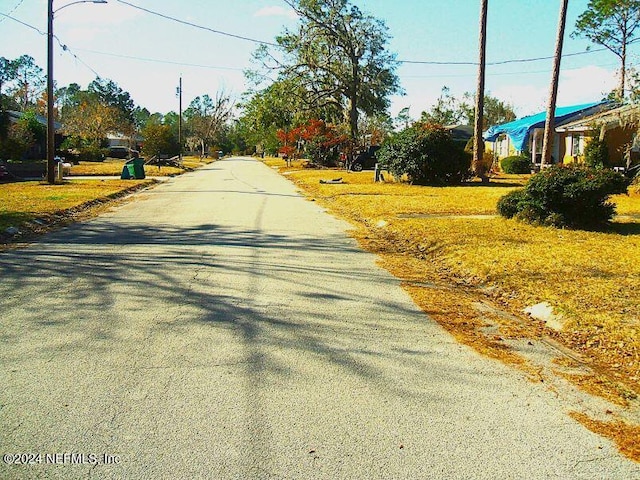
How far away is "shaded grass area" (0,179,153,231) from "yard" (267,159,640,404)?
7634 mm

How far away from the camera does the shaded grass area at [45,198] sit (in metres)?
14.6

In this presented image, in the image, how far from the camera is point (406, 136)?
2594 centimetres

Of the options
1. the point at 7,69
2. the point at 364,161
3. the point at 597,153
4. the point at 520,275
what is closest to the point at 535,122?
A: the point at 597,153

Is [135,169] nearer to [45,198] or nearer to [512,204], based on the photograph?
[45,198]

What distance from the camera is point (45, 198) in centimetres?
1939

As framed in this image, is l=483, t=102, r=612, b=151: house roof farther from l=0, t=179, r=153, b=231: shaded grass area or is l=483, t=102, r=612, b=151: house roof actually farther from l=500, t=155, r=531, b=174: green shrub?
l=0, t=179, r=153, b=231: shaded grass area

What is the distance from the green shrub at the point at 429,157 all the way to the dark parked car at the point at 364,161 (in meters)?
16.8

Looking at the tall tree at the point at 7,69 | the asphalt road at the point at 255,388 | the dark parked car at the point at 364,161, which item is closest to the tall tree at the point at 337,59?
the dark parked car at the point at 364,161

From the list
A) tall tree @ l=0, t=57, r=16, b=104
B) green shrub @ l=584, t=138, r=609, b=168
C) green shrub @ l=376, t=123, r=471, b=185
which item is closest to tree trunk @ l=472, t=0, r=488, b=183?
green shrub @ l=376, t=123, r=471, b=185

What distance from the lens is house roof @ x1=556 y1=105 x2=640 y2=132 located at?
1995 cm

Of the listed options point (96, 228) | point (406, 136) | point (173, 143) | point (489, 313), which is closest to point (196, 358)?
point (489, 313)

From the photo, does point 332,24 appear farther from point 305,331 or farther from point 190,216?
point 305,331

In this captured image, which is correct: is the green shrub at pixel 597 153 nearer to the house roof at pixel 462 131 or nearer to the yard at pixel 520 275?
the yard at pixel 520 275

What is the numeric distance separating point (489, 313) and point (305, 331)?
2235mm
